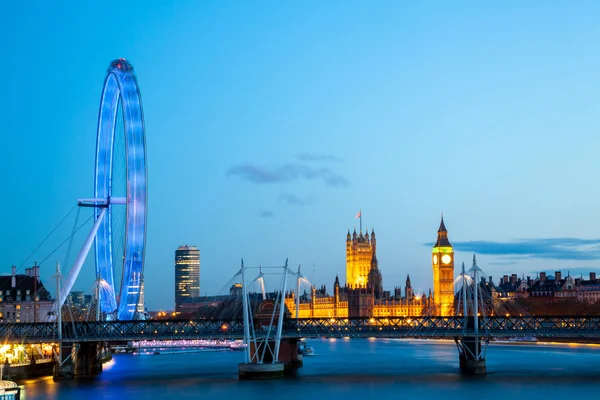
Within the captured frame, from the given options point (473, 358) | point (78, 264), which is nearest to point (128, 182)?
point (78, 264)

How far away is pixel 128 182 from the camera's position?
66.6m

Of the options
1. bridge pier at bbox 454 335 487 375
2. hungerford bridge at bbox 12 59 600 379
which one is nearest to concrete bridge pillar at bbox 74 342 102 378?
hungerford bridge at bbox 12 59 600 379

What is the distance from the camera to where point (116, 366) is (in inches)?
3403

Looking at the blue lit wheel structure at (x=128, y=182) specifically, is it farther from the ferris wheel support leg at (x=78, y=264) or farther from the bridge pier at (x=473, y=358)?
the bridge pier at (x=473, y=358)

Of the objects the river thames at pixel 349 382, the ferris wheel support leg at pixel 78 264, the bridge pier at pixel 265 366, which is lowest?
the river thames at pixel 349 382

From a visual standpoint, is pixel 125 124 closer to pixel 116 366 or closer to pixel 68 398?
pixel 68 398

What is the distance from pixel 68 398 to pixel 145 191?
17.5 metres

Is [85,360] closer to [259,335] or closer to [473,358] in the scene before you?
[259,335]

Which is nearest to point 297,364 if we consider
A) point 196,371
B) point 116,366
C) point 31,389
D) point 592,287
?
point 196,371

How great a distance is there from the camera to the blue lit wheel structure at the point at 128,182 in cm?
6569

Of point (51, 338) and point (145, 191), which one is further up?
point (145, 191)

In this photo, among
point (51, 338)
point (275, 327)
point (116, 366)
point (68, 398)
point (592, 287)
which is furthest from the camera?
point (592, 287)

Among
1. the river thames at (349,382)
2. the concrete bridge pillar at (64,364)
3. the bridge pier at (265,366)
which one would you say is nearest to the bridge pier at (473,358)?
the river thames at (349,382)

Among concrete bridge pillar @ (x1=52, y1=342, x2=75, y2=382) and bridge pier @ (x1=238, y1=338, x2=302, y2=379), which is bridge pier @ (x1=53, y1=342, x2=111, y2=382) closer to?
concrete bridge pillar @ (x1=52, y1=342, x2=75, y2=382)
